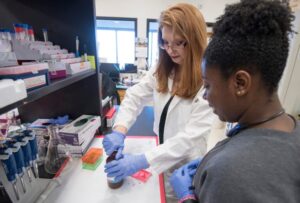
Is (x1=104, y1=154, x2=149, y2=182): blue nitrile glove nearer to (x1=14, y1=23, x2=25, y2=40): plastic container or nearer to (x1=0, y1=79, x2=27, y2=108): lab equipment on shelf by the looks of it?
(x1=0, y1=79, x2=27, y2=108): lab equipment on shelf

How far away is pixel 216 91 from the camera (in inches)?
18.9

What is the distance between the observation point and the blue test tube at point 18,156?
2.12 ft

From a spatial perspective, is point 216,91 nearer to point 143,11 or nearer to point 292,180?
point 292,180

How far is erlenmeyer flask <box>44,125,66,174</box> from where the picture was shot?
887 millimetres

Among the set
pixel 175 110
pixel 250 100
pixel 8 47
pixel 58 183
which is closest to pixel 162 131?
pixel 175 110

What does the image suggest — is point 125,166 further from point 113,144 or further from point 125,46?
point 125,46

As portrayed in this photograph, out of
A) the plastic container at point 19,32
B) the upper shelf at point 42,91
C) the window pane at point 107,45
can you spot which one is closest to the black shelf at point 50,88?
the upper shelf at point 42,91

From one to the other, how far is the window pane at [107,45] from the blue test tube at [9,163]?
3.83 m

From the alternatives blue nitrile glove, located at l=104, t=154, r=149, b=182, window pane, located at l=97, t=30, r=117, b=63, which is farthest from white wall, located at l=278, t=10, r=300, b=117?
window pane, located at l=97, t=30, r=117, b=63

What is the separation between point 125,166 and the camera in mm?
807

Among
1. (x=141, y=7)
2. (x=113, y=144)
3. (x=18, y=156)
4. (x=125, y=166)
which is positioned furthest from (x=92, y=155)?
(x=141, y=7)

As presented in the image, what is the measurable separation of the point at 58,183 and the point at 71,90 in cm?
56

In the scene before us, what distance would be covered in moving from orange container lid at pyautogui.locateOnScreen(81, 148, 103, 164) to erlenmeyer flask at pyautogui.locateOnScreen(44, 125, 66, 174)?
124 millimetres

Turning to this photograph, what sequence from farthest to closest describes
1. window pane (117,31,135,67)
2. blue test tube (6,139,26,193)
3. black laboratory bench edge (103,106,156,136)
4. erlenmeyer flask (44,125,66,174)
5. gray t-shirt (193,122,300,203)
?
1. window pane (117,31,135,67)
2. black laboratory bench edge (103,106,156,136)
3. erlenmeyer flask (44,125,66,174)
4. blue test tube (6,139,26,193)
5. gray t-shirt (193,122,300,203)
